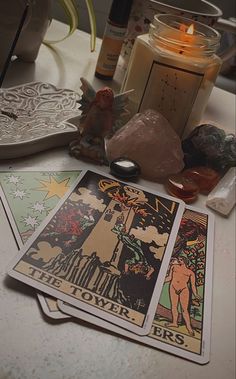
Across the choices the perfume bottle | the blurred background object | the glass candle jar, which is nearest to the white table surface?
the glass candle jar

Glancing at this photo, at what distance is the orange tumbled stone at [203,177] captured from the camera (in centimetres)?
60

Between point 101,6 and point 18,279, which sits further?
point 101,6

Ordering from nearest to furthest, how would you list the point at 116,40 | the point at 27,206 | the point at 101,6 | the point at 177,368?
the point at 177,368
the point at 27,206
the point at 116,40
the point at 101,6

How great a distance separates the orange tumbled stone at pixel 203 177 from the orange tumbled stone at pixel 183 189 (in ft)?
0.06

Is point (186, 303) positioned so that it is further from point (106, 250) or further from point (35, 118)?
point (35, 118)

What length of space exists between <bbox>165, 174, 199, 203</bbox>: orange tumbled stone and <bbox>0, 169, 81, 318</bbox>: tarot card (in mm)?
126

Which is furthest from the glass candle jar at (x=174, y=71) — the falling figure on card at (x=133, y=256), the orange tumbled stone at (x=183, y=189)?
the falling figure on card at (x=133, y=256)

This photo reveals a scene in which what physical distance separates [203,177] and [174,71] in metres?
0.15

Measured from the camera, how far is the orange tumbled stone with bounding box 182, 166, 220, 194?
0.60m

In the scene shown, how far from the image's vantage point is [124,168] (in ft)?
1.85

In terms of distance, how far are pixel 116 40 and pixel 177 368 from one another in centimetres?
59

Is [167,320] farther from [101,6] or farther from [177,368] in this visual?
[101,6]

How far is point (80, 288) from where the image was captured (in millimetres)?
397

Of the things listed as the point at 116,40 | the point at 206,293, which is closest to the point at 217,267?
the point at 206,293
